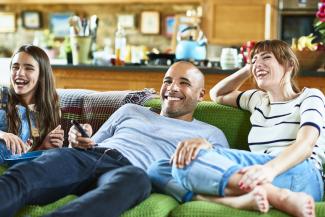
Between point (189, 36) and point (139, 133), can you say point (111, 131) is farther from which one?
point (189, 36)

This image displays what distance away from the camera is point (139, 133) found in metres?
2.62

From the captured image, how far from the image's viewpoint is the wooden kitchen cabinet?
21.1ft

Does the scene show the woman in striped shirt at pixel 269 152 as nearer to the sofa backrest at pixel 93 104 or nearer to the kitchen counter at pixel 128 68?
the sofa backrest at pixel 93 104

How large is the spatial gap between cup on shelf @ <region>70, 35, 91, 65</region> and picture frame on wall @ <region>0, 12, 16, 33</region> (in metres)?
3.62

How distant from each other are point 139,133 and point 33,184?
2.00 feet

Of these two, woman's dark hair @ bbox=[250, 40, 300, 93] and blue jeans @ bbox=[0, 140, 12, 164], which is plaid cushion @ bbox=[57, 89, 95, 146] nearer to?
blue jeans @ bbox=[0, 140, 12, 164]

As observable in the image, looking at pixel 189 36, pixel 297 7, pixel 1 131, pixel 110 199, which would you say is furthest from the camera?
pixel 297 7

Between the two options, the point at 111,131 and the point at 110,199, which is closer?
the point at 110,199

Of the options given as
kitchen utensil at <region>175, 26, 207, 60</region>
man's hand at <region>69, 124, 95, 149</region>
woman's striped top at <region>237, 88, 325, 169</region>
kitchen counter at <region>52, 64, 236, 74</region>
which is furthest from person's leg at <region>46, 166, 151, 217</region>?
kitchen utensil at <region>175, 26, 207, 60</region>

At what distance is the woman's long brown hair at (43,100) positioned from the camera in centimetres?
279

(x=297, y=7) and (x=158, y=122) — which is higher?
(x=297, y=7)

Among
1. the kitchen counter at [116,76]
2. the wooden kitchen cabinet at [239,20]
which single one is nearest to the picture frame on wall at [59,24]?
the wooden kitchen cabinet at [239,20]

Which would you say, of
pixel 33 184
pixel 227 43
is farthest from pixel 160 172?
pixel 227 43

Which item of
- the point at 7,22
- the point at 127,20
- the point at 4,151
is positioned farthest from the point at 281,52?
the point at 7,22
